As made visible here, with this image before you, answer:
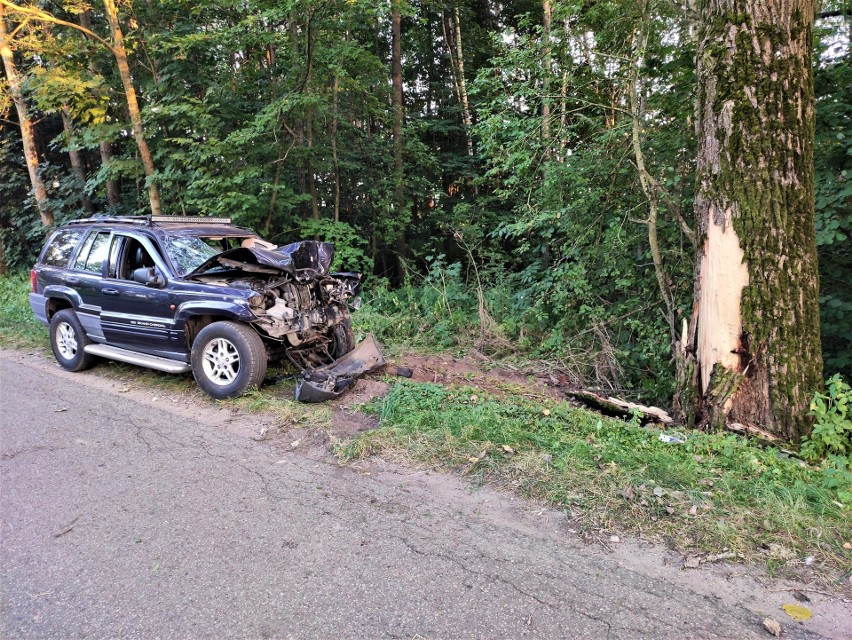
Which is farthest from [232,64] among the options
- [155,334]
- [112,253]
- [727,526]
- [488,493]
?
[727,526]

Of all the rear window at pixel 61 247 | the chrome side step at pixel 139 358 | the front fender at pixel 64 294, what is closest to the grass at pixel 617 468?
the chrome side step at pixel 139 358

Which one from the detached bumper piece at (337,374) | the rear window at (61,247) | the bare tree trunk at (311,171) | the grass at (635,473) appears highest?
the bare tree trunk at (311,171)

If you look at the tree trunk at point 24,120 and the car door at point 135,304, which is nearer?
the car door at point 135,304

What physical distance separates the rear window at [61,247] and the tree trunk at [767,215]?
806cm

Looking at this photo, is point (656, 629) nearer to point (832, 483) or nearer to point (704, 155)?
point (832, 483)

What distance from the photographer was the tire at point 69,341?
7.05m

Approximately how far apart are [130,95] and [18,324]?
518cm

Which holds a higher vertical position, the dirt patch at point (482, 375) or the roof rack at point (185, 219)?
the roof rack at point (185, 219)

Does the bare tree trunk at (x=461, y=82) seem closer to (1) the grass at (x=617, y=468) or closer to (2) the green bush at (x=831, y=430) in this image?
(1) the grass at (x=617, y=468)

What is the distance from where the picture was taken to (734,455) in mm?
4027

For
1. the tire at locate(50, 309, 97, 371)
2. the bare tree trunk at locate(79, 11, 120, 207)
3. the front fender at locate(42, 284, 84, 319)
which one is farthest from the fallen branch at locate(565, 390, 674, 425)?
the bare tree trunk at locate(79, 11, 120, 207)

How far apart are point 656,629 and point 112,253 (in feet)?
23.5

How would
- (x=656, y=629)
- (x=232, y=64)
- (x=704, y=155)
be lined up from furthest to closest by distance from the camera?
(x=232, y=64)
(x=704, y=155)
(x=656, y=629)

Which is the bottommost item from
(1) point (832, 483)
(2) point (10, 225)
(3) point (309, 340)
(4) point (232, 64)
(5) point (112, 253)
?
(1) point (832, 483)
